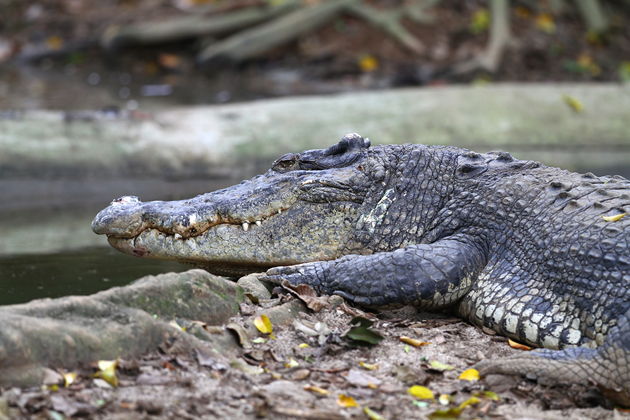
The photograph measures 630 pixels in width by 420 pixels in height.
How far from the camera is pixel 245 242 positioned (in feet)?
16.4

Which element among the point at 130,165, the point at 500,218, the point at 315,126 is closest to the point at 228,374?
the point at 500,218

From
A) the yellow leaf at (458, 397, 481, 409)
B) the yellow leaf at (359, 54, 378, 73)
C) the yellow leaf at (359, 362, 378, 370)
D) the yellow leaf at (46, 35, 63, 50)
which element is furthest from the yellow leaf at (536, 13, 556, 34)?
the yellow leaf at (458, 397, 481, 409)

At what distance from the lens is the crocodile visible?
4.09 metres

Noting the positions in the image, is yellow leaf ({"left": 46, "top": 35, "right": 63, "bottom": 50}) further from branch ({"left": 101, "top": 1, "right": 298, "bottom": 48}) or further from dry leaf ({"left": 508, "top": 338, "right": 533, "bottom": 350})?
dry leaf ({"left": 508, "top": 338, "right": 533, "bottom": 350})

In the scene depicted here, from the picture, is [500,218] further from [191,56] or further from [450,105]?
[191,56]

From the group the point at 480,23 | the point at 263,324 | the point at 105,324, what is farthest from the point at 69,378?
the point at 480,23

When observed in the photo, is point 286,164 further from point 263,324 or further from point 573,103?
point 573,103

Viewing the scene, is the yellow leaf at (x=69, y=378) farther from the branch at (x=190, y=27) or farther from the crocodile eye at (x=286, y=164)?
the branch at (x=190, y=27)

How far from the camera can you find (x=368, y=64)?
48.1ft

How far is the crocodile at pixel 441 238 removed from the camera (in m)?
4.09

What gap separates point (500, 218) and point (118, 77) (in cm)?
1111

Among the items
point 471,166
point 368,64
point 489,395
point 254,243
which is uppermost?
point 368,64

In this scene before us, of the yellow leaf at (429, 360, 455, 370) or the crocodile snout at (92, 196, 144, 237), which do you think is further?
the crocodile snout at (92, 196, 144, 237)

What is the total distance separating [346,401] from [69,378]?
101 cm
